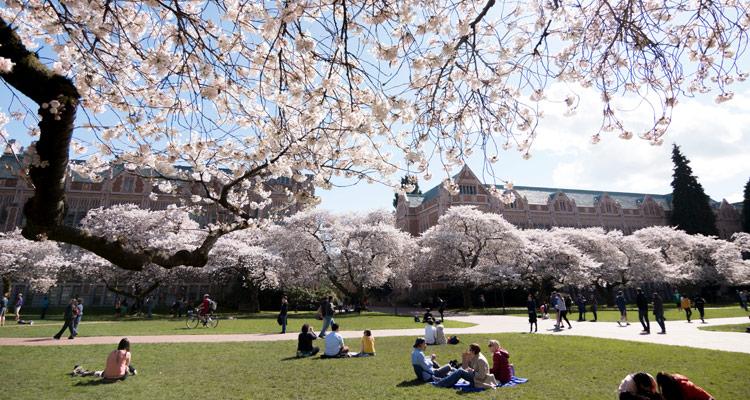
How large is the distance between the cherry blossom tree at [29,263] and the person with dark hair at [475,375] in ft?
123

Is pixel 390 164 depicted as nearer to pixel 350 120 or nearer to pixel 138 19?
pixel 350 120

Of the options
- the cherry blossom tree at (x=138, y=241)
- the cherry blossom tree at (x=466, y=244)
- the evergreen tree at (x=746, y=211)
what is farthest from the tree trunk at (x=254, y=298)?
the evergreen tree at (x=746, y=211)

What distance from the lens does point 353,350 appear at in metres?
13.3

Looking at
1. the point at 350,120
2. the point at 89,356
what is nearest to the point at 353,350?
the point at 89,356

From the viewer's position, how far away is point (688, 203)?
62031 mm

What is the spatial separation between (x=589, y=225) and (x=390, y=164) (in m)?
72.3

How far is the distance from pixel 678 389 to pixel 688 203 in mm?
71877

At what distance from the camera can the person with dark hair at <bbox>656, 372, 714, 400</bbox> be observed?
15.7 ft

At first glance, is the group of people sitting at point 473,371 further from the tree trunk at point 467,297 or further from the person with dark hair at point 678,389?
the tree trunk at point 467,297

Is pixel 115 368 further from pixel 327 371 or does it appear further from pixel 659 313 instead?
pixel 659 313

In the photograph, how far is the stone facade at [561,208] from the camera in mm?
61062

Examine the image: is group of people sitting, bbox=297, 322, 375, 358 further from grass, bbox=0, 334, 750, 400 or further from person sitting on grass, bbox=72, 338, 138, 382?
person sitting on grass, bbox=72, 338, 138, 382

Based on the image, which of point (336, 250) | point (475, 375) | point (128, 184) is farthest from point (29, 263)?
point (475, 375)

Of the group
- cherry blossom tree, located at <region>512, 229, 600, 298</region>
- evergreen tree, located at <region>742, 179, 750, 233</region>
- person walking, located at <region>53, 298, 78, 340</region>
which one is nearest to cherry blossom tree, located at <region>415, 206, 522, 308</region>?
cherry blossom tree, located at <region>512, 229, 600, 298</region>
